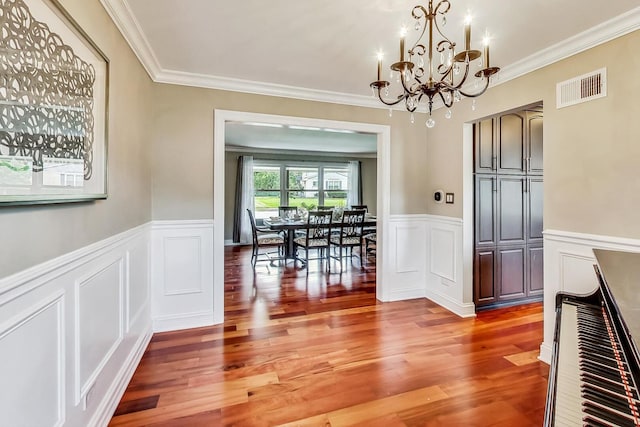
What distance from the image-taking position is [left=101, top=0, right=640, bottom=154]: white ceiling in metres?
1.78

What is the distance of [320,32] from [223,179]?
1561 mm

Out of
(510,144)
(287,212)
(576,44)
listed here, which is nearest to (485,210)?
(510,144)

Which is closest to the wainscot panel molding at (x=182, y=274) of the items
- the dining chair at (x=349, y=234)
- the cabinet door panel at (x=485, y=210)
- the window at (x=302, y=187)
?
the dining chair at (x=349, y=234)

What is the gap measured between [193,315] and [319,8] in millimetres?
2746

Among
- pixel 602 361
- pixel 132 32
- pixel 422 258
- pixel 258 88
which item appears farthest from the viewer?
pixel 422 258

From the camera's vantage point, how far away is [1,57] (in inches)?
34.4

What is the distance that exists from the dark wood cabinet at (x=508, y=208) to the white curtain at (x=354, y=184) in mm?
5092

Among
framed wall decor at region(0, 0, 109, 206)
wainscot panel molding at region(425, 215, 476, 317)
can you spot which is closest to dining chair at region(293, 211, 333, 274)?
wainscot panel molding at region(425, 215, 476, 317)

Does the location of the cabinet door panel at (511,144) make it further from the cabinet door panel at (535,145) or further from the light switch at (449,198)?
the light switch at (449,198)

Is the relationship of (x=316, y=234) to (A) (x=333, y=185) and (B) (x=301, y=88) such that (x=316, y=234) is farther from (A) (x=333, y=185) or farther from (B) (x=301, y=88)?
(A) (x=333, y=185)

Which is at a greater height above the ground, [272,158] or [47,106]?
[272,158]

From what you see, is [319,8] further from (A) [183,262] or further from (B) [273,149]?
(B) [273,149]

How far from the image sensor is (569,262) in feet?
7.19

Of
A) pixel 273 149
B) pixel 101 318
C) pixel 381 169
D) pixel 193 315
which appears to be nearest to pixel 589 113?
pixel 381 169
